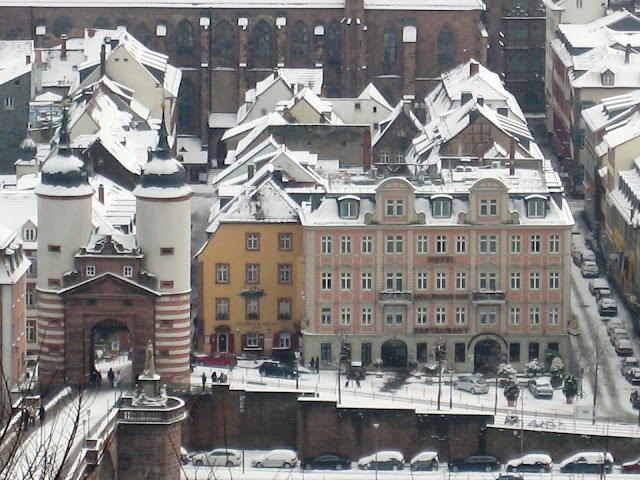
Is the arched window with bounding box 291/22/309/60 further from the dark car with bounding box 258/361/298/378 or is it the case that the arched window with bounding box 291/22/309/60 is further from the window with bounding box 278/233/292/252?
the dark car with bounding box 258/361/298/378

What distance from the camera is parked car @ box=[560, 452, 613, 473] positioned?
115812 millimetres

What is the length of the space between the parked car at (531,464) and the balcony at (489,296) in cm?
1509

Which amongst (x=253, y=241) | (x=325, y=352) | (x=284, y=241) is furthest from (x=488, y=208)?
(x=253, y=241)

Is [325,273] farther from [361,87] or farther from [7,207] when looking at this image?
[361,87]

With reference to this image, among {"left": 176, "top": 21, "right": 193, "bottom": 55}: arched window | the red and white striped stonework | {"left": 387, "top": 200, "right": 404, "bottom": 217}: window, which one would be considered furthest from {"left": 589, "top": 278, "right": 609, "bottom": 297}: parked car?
{"left": 176, "top": 21, "right": 193, "bottom": 55}: arched window

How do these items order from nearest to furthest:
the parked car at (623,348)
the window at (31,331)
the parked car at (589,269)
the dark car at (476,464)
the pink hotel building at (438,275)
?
the dark car at (476,464), the window at (31,331), the pink hotel building at (438,275), the parked car at (623,348), the parked car at (589,269)

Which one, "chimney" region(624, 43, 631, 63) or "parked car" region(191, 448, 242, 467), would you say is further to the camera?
"chimney" region(624, 43, 631, 63)

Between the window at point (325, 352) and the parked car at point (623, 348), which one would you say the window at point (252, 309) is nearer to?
the window at point (325, 352)

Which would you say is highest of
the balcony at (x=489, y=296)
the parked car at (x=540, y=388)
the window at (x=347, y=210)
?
the window at (x=347, y=210)

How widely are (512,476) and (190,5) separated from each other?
272 feet

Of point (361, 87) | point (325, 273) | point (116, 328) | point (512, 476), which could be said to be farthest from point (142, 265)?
point (361, 87)

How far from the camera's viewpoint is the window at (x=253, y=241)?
429 feet

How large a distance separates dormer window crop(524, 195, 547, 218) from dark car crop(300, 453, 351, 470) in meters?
18.7

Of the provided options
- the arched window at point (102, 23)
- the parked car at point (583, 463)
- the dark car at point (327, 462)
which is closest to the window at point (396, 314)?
the dark car at point (327, 462)
